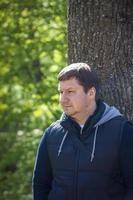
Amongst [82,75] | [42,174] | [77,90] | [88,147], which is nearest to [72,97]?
[77,90]

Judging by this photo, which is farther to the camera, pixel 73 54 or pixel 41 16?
pixel 41 16

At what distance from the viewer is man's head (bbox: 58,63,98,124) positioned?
176 inches

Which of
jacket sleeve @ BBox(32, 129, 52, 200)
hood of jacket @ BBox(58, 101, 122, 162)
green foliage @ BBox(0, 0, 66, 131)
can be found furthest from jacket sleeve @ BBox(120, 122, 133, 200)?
green foliage @ BBox(0, 0, 66, 131)

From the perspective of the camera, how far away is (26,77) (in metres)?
10.8

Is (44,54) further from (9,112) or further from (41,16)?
(9,112)

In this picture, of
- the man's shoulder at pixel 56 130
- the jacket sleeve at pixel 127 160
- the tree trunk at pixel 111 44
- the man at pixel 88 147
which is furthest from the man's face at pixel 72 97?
the tree trunk at pixel 111 44

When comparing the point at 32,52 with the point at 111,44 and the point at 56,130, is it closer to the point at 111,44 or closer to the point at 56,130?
the point at 111,44

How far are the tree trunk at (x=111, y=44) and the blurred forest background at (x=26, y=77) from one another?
2.84 metres

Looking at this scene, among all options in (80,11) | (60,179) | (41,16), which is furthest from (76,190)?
(41,16)

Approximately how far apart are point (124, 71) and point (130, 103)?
25 centimetres

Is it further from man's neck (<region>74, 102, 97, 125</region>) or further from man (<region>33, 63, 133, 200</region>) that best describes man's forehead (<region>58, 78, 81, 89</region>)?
man's neck (<region>74, 102, 97, 125</region>)

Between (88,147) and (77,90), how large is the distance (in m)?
0.38

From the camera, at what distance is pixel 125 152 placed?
4.44m

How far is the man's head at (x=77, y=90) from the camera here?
14.7ft
